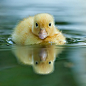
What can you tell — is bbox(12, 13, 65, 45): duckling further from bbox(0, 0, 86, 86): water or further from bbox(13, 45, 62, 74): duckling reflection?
bbox(13, 45, 62, 74): duckling reflection

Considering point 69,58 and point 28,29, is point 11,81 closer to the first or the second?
point 69,58

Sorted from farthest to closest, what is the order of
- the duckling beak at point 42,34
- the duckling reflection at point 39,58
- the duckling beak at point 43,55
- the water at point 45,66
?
1. the duckling beak at point 42,34
2. the duckling beak at point 43,55
3. the duckling reflection at point 39,58
4. the water at point 45,66

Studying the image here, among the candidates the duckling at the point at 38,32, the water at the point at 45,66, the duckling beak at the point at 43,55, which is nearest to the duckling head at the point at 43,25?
the duckling at the point at 38,32

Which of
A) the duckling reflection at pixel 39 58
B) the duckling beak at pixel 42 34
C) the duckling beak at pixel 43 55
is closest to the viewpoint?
the duckling reflection at pixel 39 58

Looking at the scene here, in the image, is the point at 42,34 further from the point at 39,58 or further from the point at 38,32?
the point at 39,58

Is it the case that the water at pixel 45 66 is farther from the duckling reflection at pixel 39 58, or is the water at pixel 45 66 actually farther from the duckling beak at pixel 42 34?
the duckling beak at pixel 42 34

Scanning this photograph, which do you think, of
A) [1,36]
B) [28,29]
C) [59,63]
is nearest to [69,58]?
[59,63]
